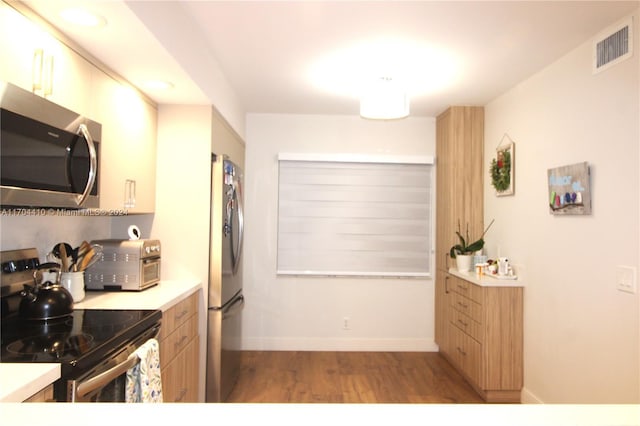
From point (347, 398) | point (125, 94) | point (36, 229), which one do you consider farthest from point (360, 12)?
point (347, 398)

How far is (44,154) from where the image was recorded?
166 centimetres

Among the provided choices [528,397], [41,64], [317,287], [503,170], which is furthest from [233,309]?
[503,170]

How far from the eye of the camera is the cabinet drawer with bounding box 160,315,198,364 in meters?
2.21

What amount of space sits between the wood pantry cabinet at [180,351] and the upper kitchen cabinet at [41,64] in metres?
1.17

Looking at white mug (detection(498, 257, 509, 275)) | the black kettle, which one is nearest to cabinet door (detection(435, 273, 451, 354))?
white mug (detection(498, 257, 509, 275))

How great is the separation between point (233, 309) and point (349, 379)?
1230 millimetres

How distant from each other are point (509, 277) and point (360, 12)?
2316 mm

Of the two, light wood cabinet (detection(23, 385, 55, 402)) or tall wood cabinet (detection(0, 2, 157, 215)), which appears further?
tall wood cabinet (detection(0, 2, 157, 215))

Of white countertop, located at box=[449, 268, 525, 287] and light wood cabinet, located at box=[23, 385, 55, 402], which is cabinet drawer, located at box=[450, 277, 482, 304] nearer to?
white countertop, located at box=[449, 268, 525, 287]

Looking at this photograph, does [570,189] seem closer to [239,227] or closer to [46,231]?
[239,227]

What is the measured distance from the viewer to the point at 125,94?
96.2 inches

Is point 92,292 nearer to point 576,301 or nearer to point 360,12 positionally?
point 360,12

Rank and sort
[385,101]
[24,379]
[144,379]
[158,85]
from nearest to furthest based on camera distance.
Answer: [24,379], [144,379], [158,85], [385,101]

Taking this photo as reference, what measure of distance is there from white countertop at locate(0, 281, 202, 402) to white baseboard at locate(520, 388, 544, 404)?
2559 mm
